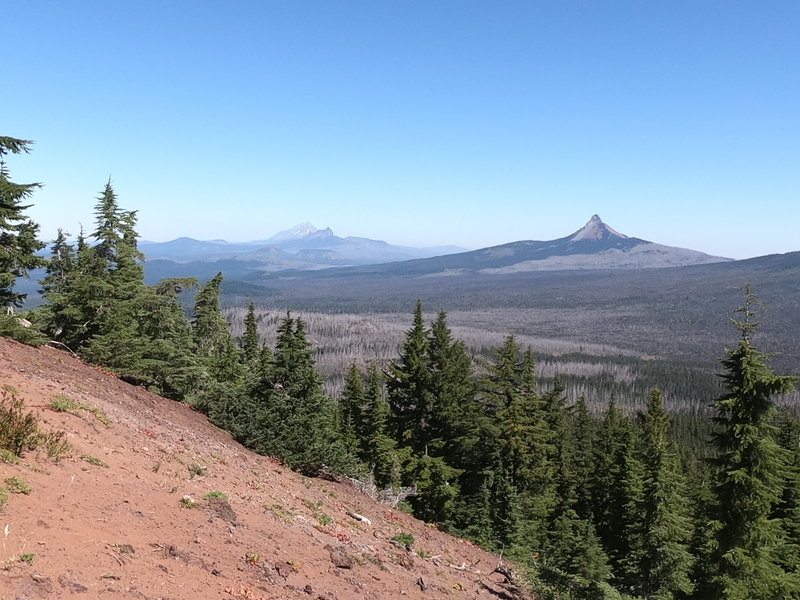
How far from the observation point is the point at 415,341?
2892cm

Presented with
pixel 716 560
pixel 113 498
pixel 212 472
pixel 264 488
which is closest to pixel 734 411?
pixel 716 560

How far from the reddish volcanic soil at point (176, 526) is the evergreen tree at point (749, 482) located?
21.9 feet

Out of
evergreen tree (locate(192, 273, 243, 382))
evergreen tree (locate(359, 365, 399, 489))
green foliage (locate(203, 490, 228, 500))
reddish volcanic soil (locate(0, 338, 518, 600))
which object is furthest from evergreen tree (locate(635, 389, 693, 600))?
evergreen tree (locate(192, 273, 243, 382))

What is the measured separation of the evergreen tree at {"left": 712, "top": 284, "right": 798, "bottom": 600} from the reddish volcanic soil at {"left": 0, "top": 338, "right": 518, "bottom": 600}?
263 inches

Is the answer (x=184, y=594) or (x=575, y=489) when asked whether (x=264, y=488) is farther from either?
(x=575, y=489)

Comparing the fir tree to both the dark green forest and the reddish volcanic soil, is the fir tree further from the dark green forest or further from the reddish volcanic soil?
the reddish volcanic soil

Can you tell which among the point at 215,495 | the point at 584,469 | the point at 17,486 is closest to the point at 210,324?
the point at 215,495

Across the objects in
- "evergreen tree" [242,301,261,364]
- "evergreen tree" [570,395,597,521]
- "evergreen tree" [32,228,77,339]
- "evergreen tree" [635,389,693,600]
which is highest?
"evergreen tree" [32,228,77,339]

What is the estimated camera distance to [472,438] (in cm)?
2872

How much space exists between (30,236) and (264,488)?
15637 millimetres

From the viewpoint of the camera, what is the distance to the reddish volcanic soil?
737 cm

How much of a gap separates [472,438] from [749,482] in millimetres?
15140

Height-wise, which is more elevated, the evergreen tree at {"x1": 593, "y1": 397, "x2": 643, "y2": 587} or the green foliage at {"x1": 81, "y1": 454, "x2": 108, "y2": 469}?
the green foliage at {"x1": 81, "y1": 454, "x2": 108, "y2": 469}

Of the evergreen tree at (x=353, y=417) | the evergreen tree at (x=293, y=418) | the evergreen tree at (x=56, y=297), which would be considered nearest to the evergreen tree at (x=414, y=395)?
the evergreen tree at (x=353, y=417)
